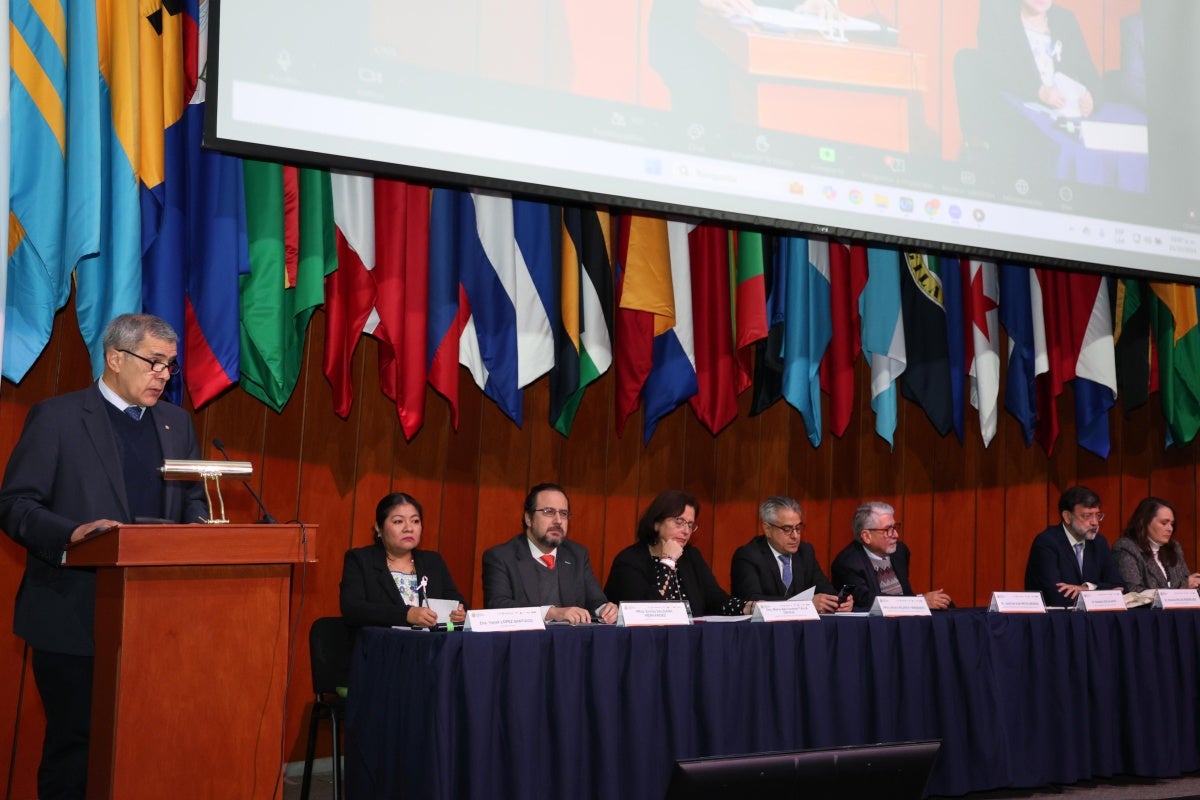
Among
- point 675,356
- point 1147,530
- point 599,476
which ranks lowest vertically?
point 1147,530

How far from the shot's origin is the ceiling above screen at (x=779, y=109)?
4.08m

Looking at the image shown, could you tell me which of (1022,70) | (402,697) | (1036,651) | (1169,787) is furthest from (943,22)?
(402,697)

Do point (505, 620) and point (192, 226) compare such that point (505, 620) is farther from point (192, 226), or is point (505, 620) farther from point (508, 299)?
point (192, 226)

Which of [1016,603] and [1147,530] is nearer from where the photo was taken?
[1016,603]

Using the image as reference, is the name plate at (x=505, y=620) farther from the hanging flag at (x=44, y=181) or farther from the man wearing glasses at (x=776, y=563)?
the hanging flag at (x=44, y=181)

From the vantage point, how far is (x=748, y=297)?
570cm

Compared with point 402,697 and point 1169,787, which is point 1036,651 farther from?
point 402,697

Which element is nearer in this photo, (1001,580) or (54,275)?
(54,275)

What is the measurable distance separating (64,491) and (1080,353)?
5.34 m

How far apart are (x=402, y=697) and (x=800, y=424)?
3544 mm

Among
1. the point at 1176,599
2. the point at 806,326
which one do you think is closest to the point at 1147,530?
the point at 1176,599

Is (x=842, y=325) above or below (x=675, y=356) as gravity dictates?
above

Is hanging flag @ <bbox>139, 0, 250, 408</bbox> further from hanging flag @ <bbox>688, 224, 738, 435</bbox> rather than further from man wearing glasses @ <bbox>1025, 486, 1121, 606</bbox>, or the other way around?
man wearing glasses @ <bbox>1025, 486, 1121, 606</bbox>

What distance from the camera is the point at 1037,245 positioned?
17.3ft
